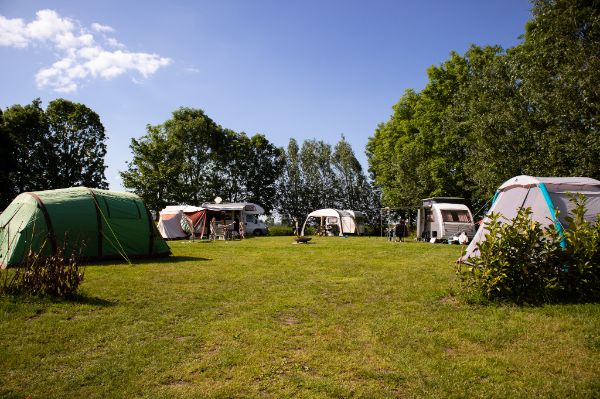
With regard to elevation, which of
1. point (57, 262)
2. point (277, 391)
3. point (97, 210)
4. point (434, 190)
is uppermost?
point (434, 190)

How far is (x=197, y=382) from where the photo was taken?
3.59 m

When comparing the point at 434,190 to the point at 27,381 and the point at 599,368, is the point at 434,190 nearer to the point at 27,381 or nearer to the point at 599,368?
the point at 599,368

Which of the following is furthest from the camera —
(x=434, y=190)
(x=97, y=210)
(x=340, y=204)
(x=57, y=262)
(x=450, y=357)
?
(x=340, y=204)

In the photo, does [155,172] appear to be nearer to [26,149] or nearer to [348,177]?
[26,149]

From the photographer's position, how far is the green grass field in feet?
11.4

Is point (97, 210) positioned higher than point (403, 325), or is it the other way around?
point (97, 210)

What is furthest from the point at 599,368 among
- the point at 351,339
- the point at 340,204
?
the point at 340,204

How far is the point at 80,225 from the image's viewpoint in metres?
11.3

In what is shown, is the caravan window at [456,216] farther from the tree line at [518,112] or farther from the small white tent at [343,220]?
the small white tent at [343,220]

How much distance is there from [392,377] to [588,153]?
53.1 feet

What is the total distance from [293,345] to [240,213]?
26258 millimetres

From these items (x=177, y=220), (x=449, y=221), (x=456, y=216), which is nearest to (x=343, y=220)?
(x=449, y=221)

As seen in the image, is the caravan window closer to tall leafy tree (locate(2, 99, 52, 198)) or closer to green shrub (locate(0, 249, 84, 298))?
green shrub (locate(0, 249, 84, 298))

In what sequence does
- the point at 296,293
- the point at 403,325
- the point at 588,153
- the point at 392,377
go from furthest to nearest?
1. the point at 588,153
2. the point at 296,293
3. the point at 403,325
4. the point at 392,377
